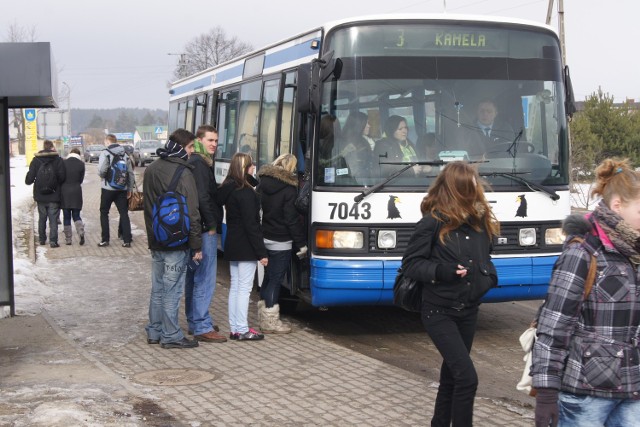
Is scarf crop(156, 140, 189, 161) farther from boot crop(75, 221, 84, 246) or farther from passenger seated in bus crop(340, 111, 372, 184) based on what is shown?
boot crop(75, 221, 84, 246)

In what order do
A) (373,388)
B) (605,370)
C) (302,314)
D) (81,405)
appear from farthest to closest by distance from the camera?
(302,314) → (373,388) → (81,405) → (605,370)

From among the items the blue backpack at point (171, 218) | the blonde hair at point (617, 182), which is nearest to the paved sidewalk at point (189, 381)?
the blue backpack at point (171, 218)

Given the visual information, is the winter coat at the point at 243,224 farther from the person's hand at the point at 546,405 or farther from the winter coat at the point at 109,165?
the winter coat at the point at 109,165

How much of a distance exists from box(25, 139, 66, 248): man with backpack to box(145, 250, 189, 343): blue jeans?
8179 millimetres

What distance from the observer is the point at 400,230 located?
8.78m

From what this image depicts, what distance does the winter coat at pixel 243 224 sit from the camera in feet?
29.4

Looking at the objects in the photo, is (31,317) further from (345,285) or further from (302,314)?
(345,285)

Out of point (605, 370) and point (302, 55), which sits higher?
point (302, 55)

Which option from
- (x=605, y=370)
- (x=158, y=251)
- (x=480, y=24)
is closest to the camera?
(x=605, y=370)

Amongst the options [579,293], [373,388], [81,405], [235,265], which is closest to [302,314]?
[235,265]

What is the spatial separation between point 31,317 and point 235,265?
8.59ft

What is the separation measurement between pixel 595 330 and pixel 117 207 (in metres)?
13.6

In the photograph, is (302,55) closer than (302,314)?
Yes

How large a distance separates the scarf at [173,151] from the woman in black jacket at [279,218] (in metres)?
0.92
